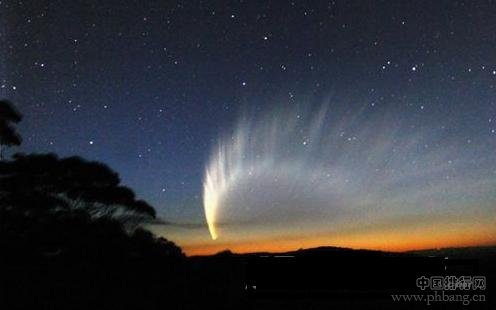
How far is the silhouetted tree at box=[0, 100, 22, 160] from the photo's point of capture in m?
15.7

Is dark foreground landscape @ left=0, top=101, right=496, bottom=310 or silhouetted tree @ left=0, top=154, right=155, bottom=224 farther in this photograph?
silhouetted tree @ left=0, top=154, right=155, bottom=224

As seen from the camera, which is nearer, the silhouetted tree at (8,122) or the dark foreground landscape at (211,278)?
the dark foreground landscape at (211,278)

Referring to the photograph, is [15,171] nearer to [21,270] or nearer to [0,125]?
[0,125]

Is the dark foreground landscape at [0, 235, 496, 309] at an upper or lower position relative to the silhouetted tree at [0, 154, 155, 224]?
lower

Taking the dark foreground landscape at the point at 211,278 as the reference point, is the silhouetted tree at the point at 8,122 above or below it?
above

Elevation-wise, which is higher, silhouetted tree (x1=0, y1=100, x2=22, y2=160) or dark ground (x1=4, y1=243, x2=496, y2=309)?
silhouetted tree (x1=0, y1=100, x2=22, y2=160)

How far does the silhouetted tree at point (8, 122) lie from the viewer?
1570cm

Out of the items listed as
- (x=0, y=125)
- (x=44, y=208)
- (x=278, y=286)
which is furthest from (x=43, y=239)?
(x=278, y=286)

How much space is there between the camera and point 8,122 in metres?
15.8

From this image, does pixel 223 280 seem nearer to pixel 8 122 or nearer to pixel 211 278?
pixel 211 278

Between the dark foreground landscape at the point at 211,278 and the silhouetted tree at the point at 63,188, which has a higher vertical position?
the silhouetted tree at the point at 63,188

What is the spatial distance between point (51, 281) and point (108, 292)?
1.37m

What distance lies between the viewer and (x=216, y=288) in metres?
16.0

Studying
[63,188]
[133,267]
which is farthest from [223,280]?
[63,188]
